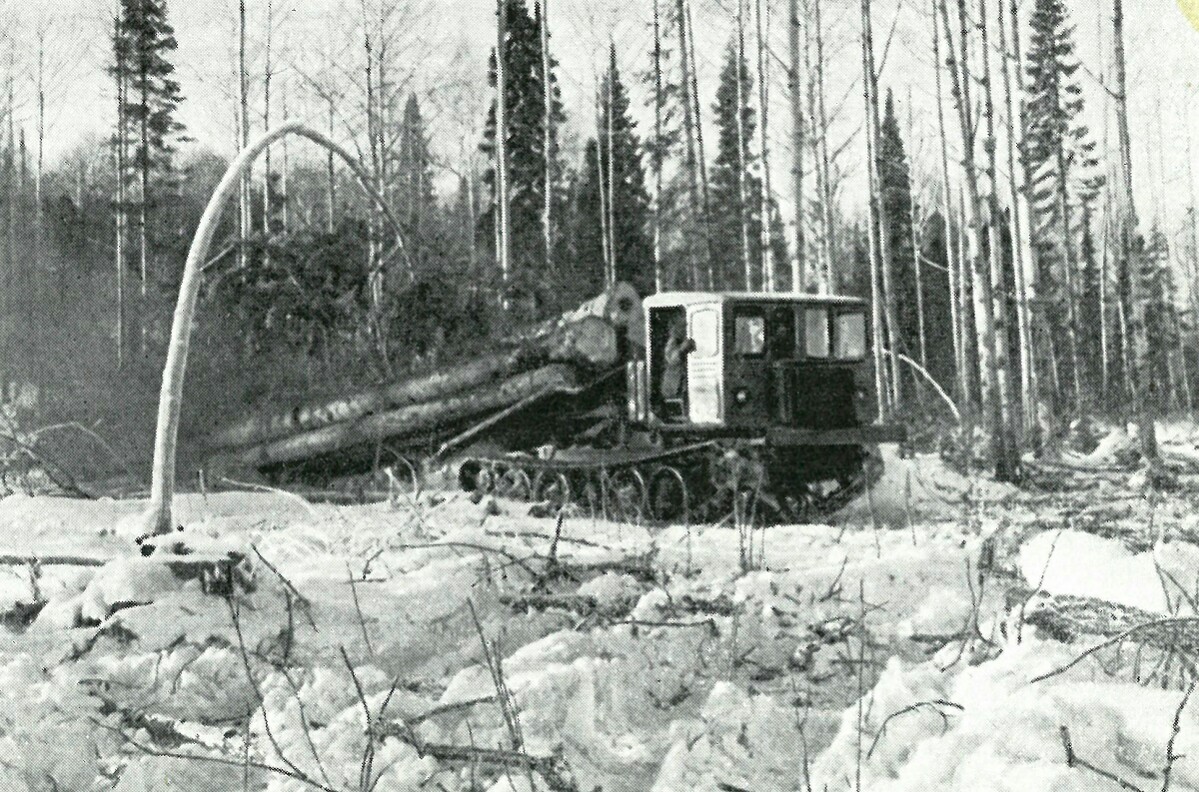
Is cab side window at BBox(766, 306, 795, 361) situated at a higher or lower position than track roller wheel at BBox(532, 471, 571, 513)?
higher

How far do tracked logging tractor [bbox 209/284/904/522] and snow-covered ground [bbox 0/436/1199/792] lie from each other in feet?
14.5

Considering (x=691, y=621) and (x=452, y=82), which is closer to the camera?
(x=691, y=621)

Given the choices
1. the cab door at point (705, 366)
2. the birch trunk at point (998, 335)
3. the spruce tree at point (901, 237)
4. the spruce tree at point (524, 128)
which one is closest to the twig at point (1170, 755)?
the cab door at point (705, 366)

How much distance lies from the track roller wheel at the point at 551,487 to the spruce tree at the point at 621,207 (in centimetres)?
1780

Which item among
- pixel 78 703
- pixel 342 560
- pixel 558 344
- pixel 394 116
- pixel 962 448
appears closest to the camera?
pixel 78 703

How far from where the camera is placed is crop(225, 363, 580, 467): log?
1058 cm

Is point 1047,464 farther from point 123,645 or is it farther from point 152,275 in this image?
point 152,275

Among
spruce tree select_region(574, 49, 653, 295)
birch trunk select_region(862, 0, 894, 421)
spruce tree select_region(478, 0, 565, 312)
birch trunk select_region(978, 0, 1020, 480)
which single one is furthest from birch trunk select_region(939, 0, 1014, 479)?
spruce tree select_region(574, 49, 653, 295)

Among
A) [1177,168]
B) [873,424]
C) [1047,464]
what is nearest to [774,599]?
[873,424]

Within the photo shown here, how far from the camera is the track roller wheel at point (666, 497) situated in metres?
9.89

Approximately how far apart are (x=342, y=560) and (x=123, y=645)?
132 centimetres

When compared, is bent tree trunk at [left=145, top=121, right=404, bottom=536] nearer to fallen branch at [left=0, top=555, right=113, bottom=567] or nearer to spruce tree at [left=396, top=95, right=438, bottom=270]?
fallen branch at [left=0, top=555, right=113, bottom=567]

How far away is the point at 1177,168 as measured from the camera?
101 ft

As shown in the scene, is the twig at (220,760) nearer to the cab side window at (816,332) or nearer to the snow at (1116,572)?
the snow at (1116,572)
